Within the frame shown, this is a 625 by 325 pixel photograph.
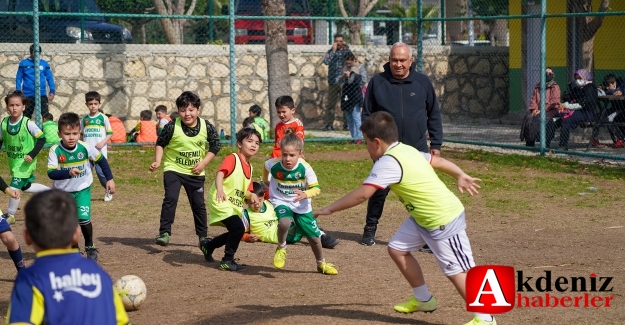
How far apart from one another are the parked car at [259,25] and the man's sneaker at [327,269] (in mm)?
12779

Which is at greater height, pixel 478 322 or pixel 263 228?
pixel 263 228

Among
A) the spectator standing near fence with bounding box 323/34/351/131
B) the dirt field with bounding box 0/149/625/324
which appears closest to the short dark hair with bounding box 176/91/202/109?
the dirt field with bounding box 0/149/625/324

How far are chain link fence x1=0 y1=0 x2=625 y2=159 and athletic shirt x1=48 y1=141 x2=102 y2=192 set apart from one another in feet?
24.8

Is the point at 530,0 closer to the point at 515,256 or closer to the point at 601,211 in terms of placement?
the point at 601,211

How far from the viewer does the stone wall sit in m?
17.8

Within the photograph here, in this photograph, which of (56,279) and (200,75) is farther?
(200,75)

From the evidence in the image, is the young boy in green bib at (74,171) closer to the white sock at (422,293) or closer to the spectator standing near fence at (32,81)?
the white sock at (422,293)

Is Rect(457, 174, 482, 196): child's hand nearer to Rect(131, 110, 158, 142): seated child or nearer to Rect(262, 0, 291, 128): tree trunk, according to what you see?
Rect(131, 110, 158, 142): seated child

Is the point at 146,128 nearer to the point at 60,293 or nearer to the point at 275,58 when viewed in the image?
the point at 275,58

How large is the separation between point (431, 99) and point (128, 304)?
379 cm

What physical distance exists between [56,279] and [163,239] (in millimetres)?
5285

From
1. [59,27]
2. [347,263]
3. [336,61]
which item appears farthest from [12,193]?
[336,61]

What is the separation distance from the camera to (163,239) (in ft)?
29.4

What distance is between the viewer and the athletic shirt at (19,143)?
1014 cm
